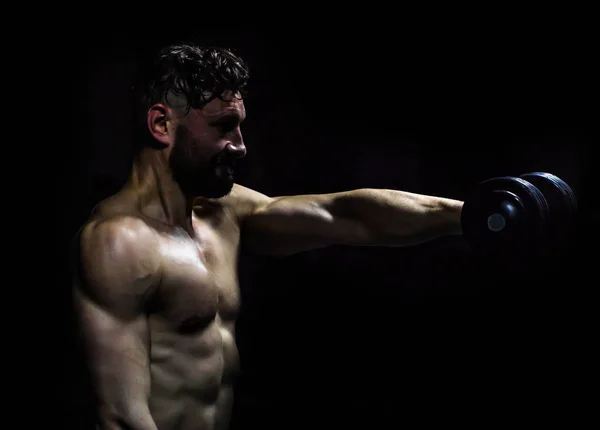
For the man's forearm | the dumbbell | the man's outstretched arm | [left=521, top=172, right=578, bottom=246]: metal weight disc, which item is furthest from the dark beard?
[left=521, top=172, right=578, bottom=246]: metal weight disc

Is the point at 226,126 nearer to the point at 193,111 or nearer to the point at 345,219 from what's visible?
the point at 193,111

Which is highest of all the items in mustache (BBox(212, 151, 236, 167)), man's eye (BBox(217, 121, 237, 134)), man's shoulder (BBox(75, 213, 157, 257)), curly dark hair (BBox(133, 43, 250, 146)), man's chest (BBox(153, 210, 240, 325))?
curly dark hair (BBox(133, 43, 250, 146))

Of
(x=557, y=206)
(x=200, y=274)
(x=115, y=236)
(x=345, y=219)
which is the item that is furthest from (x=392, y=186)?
(x=115, y=236)

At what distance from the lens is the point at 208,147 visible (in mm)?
1471

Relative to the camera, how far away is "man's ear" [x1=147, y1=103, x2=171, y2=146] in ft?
4.76

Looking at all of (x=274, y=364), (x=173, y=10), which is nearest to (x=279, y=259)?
(x=274, y=364)

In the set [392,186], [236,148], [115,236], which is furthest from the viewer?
[392,186]

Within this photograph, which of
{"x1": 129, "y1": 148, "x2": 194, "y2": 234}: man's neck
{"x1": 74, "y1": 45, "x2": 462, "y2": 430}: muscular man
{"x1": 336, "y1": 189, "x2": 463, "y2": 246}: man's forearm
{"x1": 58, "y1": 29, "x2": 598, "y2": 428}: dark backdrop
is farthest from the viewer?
{"x1": 58, "y1": 29, "x2": 598, "y2": 428}: dark backdrop

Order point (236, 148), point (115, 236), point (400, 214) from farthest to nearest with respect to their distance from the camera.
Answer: point (400, 214) < point (236, 148) < point (115, 236)

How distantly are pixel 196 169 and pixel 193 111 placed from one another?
9cm

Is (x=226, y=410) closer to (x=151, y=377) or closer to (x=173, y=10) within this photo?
(x=151, y=377)

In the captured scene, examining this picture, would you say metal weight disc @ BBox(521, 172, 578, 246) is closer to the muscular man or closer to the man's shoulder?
the muscular man

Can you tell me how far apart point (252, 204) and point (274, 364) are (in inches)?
22.4

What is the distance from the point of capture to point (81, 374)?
1.40 m
